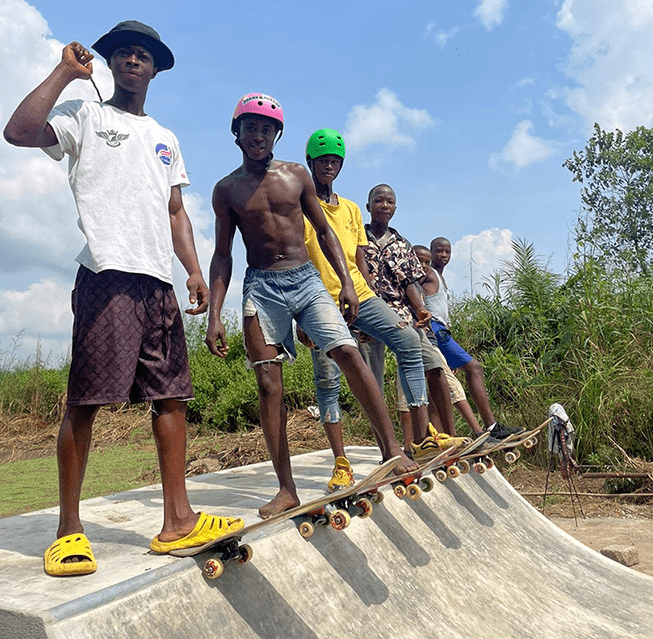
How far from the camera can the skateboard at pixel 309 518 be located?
84.5 inches

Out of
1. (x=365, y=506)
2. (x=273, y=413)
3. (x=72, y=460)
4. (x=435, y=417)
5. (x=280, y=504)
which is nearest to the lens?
(x=72, y=460)

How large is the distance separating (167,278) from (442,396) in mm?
3136

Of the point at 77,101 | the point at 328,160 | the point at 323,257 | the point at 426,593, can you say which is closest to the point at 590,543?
the point at 426,593

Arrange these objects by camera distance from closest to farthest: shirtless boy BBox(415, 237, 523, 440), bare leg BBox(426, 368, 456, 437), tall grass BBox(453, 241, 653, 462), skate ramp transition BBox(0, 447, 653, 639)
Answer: skate ramp transition BBox(0, 447, 653, 639) → bare leg BBox(426, 368, 456, 437) → shirtless boy BBox(415, 237, 523, 440) → tall grass BBox(453, 241, 653, 462)

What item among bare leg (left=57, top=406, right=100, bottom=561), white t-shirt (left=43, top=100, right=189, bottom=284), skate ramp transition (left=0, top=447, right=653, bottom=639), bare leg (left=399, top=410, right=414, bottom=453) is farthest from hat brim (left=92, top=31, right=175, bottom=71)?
bare leg (left=399, top=410, right=414, bottom=453)

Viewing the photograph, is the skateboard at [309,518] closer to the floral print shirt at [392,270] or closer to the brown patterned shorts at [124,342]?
the brown patterned shorts at [124,342]

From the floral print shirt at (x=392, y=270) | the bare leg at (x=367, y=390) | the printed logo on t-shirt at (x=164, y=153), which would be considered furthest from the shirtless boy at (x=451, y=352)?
the printed logo on t-shirt at (x=164, y=153)

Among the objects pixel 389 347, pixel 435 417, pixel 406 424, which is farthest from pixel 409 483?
pixel 435 417

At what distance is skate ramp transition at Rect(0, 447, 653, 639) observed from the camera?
6.52 feet

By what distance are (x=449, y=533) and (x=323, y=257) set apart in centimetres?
176

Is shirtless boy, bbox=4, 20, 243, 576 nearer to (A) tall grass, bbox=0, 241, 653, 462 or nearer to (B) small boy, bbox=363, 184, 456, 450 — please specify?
(B) small boy, bbox=363, 184, 456, 450

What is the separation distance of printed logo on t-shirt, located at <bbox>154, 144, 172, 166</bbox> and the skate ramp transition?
1.54 metres

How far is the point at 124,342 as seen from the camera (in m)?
2.34

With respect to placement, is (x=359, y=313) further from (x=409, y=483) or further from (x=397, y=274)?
(x=409, y=483)
